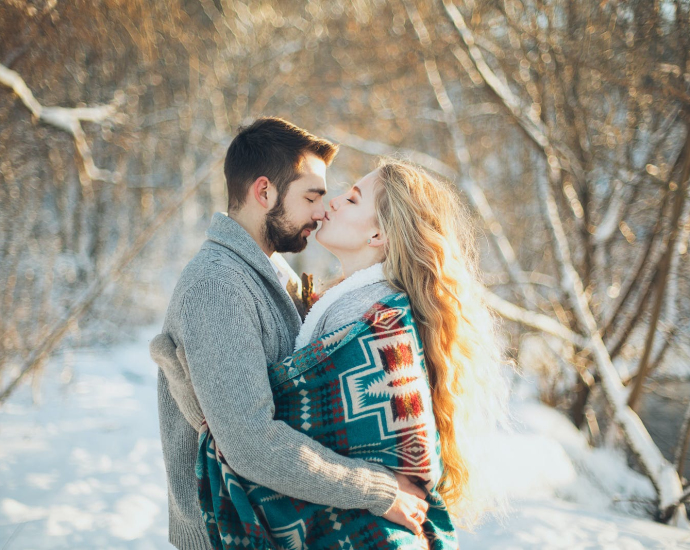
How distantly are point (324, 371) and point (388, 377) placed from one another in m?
0.19

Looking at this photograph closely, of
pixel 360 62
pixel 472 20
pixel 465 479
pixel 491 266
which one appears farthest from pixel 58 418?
pixel 491 266

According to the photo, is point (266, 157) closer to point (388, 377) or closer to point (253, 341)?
point (253, 341)

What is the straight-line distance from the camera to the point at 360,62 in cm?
788

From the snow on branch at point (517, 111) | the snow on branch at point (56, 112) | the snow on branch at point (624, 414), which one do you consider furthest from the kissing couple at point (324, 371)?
the snow on branch at point (517, 111)

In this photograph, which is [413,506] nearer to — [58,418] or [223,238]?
[223,238]

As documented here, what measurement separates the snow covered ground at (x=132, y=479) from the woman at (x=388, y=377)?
4.56ft

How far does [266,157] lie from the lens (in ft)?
5.92

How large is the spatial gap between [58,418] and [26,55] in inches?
132

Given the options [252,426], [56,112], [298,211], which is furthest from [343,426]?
[56,112]

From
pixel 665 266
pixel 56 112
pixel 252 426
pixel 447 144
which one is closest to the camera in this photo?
pixel 252 426

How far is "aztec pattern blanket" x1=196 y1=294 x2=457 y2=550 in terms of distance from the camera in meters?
1.30

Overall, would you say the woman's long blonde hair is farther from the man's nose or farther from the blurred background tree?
the blurred background tree

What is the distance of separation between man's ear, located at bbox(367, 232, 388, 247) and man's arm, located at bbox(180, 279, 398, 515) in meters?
0.62

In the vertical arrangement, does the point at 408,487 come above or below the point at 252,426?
below
